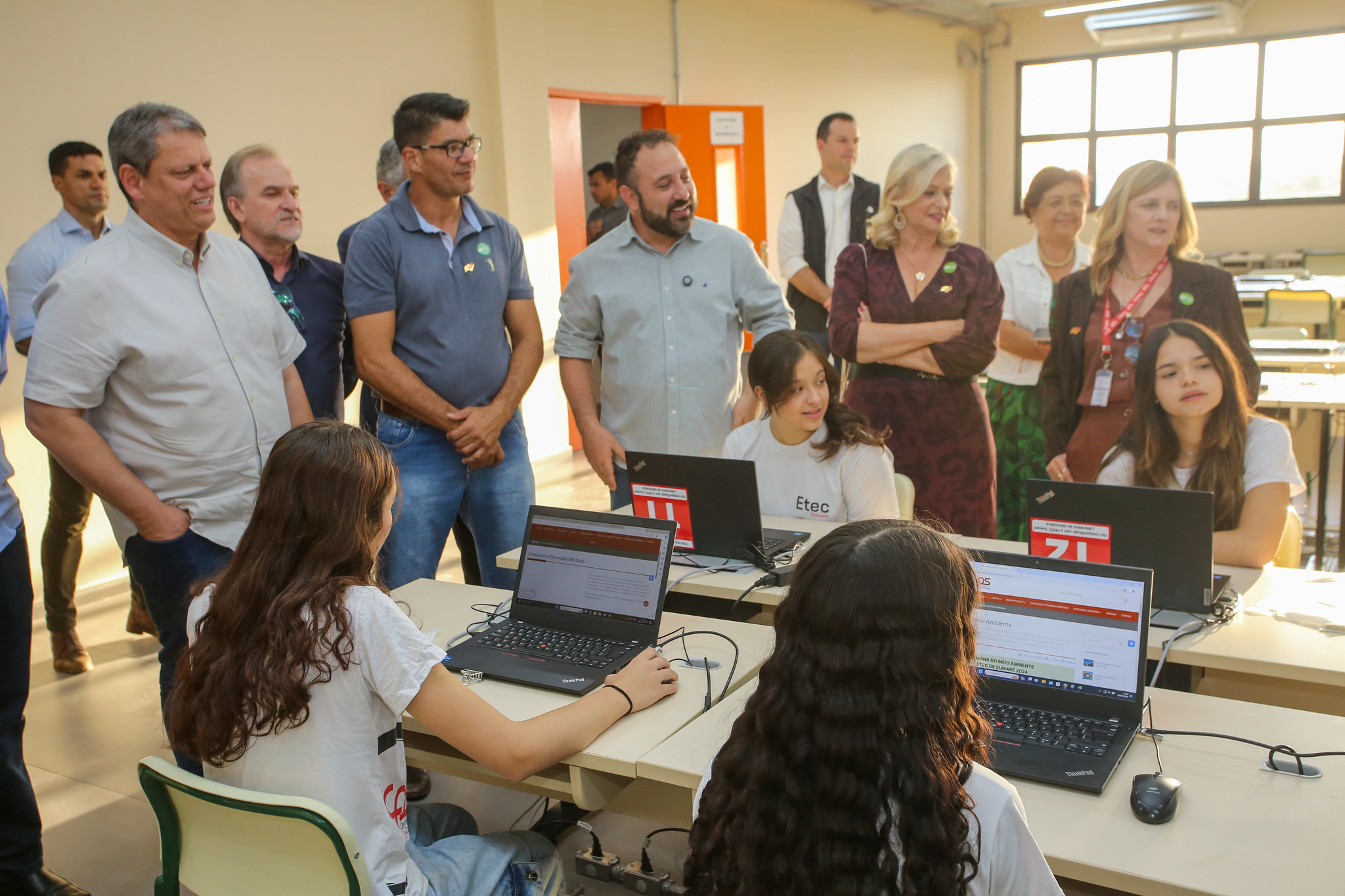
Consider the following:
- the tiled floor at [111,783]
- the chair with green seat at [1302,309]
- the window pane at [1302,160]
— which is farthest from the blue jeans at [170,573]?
the window pane at [1302,160]

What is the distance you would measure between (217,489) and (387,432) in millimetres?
528

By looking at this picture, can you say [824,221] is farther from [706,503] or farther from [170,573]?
[170,573]

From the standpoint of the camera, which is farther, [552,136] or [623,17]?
[623,17]

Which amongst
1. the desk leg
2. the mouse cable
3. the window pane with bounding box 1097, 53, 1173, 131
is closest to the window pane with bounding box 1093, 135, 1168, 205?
the window pane with bounding box 1097, 53, 1173, 131

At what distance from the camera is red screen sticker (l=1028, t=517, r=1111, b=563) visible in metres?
1.97

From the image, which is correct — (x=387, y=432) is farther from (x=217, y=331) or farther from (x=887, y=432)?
(x=887, y=432)

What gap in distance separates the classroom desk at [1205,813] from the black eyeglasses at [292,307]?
6.32 feet

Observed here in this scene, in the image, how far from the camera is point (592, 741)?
166 cm

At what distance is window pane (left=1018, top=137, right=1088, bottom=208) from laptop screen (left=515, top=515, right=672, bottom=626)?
32.9 feet

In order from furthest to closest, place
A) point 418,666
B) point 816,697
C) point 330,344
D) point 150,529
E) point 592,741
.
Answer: point 330,344
point 150,529
point 592,741
point 418,666
point 816,697

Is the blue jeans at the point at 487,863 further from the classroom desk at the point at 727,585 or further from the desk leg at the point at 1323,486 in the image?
the desk leg at the point at 1323,486

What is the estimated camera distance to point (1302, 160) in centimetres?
965

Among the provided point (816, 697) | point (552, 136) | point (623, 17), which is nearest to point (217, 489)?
point (816, 697)

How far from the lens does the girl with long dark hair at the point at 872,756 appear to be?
107 cm
